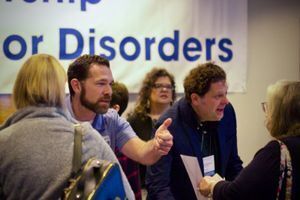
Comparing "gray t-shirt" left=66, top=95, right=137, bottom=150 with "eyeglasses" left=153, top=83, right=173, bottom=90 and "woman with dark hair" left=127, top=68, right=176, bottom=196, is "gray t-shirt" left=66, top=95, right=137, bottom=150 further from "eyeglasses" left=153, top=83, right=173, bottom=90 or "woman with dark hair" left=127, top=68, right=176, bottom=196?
"eyeglasses" left=153, top=83, right=173, bottom=90

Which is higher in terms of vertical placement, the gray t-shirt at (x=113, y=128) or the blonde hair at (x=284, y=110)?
the blonde hair at (x=284, y=110)

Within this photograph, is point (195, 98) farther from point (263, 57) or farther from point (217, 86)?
point (263, 57)

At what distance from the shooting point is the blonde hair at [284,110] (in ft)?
5.27

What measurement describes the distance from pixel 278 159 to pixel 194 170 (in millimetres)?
509

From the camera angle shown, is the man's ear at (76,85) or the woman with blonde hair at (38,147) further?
the man's ear at (76,85)

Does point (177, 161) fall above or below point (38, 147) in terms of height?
below

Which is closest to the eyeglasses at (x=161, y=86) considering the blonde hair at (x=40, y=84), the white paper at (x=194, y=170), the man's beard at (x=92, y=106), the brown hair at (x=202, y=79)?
the brown hair at (x=202, y=79)

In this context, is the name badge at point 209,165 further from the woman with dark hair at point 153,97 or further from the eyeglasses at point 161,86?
the eyeglasses at point 161,86

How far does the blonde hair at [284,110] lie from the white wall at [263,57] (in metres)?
2.07

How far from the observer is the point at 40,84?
132 cm

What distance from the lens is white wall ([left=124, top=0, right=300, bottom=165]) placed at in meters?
3.80

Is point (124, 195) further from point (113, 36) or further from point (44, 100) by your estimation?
point (113, 36)

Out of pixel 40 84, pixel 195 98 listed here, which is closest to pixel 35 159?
pixel 40 84

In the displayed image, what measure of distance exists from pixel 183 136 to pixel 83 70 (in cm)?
62
